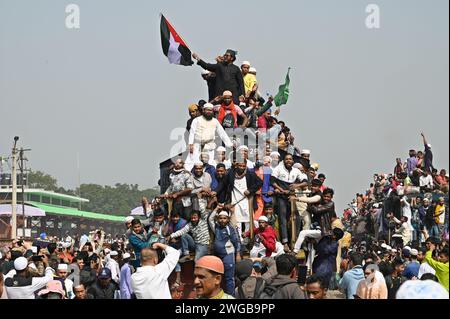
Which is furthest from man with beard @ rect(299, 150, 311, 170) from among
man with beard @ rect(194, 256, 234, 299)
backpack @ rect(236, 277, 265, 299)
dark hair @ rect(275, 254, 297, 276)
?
man with beard @ rect(194, 256, 234, 299)

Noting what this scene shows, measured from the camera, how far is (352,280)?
1366 cm

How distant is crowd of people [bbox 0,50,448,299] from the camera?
1347cm

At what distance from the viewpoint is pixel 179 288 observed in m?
16.0

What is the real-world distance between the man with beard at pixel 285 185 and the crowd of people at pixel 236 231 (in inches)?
0.7

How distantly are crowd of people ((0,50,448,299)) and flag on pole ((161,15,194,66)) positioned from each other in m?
0.37

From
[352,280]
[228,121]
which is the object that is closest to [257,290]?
[352,280]

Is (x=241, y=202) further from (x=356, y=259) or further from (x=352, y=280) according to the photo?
(x=352, y=280)

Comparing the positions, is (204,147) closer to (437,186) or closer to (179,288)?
(179,288)

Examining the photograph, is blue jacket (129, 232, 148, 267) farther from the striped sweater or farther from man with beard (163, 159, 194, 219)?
man with beard (163, 159, 194, 219)

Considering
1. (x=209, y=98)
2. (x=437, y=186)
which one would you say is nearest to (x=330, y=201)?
(x=437, y=186)

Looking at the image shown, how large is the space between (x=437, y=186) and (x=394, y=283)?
7.08 ft

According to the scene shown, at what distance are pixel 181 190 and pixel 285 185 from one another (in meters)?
2.12

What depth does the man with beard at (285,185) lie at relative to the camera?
17.7m

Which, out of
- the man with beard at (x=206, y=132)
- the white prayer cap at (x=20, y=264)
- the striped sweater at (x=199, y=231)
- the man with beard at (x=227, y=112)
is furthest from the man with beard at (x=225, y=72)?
the white prayer cap at (x=20, y=264)
